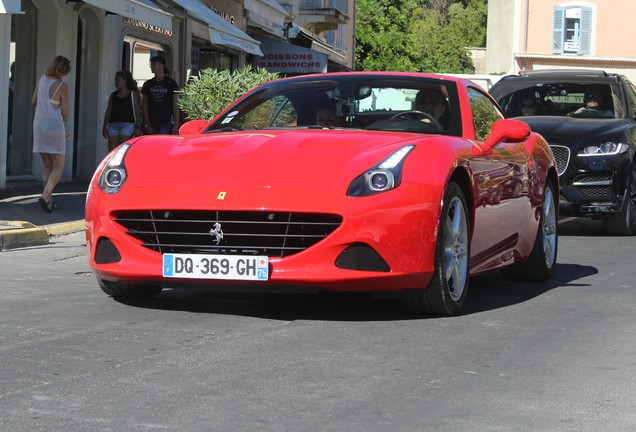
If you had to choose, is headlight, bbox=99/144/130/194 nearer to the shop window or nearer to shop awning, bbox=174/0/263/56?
shop awning, bbox=174/0/263/56

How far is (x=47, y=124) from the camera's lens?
14922 mm

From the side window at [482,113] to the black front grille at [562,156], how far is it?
520 cm

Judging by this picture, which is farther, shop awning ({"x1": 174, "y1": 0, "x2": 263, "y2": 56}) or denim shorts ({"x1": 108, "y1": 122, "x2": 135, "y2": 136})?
shop awning ({"x1": 174, "y1": 0, "x2": 263, "y2": 56})

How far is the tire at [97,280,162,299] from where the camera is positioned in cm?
764

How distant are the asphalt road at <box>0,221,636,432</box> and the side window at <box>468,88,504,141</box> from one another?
1.00 meters

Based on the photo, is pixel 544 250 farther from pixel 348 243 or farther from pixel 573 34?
pixel 573 34

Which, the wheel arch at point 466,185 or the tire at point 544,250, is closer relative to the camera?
the wheel arch at point 466,185

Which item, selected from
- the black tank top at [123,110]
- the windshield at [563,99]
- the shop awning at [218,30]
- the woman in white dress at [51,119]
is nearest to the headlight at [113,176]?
the woman in white dress at [51,119]

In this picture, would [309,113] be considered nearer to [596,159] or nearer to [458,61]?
[596,159]

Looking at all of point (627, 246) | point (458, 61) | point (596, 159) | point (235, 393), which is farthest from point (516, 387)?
point (458, 61)

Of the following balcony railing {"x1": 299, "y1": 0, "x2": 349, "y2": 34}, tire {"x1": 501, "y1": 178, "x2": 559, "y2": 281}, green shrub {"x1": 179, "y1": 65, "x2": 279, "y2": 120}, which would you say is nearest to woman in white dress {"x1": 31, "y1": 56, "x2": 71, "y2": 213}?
green shrub {"x1": 179, "y1": 65, "x2": 279, "y2": 120}

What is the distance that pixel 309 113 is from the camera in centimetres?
829

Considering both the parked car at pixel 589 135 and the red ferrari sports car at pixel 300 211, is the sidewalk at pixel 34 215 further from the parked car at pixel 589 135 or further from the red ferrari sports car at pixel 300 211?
the parked car at pixel 589 135

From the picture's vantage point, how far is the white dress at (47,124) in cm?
1481
